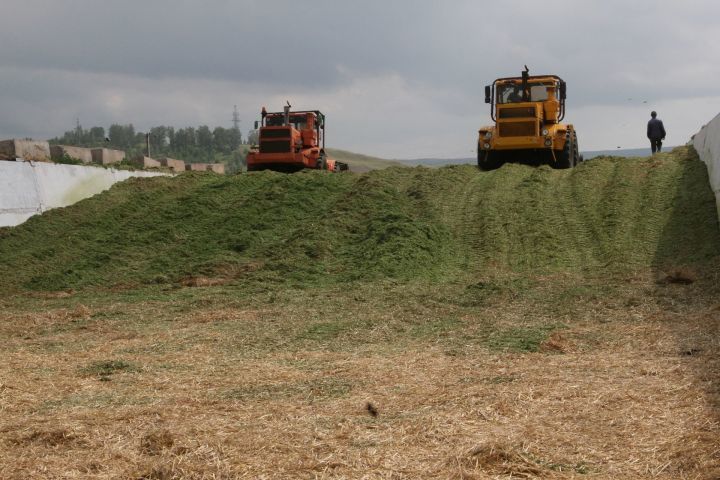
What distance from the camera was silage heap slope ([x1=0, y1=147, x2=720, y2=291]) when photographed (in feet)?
43.9

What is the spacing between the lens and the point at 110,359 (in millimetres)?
7828

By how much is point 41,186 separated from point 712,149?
16097 mm

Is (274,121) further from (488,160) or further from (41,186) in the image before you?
(41,186)

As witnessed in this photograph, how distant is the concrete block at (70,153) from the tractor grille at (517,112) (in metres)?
12.6

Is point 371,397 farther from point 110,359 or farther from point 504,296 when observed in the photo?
point 504,296

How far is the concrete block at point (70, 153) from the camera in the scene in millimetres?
20641

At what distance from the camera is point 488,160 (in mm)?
22078

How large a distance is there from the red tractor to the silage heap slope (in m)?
4.60

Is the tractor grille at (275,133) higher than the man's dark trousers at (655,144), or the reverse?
the tractor grille at (275,133)

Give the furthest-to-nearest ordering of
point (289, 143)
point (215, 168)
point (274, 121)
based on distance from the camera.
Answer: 1. point (215, 168)
2. point (274, 121)
3. point (289, 143)

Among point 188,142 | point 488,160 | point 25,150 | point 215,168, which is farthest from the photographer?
point 188,142

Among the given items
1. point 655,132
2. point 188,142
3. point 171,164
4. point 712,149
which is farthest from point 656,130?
point 188,142

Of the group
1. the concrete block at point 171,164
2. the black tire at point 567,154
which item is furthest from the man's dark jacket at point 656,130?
the concrete block at point 171,164

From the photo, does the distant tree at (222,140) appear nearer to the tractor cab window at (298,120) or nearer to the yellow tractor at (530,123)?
the tractor cab window at (298,120)
